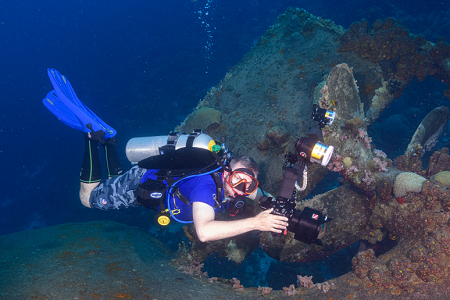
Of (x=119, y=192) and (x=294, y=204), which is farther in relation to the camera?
(x=119, y=192)

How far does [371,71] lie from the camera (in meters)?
5.64

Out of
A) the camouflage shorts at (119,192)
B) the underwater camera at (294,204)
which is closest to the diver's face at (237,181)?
the underwater camera at (294,204)

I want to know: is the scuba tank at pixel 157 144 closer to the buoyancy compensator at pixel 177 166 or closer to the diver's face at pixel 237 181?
the buoyancy compensator at pixel 177 166

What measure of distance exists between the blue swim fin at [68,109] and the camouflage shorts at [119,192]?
3.70 ft

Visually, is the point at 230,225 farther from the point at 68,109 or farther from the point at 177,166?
the point at 68,109

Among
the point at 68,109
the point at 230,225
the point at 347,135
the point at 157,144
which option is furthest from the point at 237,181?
the point at 68,109

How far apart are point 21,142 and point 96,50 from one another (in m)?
21.6

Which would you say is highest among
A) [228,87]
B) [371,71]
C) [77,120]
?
[371,71]

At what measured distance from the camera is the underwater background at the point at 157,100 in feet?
31.0

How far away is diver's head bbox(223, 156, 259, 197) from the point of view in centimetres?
283

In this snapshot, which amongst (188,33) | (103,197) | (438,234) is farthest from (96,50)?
(438,234)

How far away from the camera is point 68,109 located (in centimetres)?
453

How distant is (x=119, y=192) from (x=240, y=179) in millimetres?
2461

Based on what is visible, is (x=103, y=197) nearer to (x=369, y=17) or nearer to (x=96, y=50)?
(x=369, y=17)
